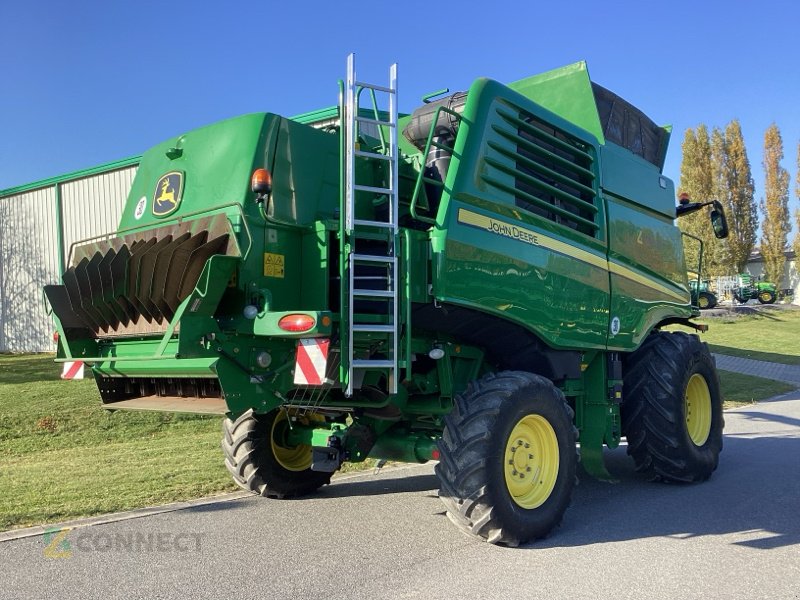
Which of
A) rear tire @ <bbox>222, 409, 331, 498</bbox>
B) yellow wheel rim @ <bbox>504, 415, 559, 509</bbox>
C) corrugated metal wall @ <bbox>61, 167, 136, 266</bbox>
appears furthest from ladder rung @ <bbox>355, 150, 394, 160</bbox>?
corrugated metal wall @ <bbox>61, 167, 136, 266</bbox>

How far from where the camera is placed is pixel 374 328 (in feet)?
14.8

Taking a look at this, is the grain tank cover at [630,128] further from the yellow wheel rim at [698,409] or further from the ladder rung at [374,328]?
the ladder rung at [374,328]

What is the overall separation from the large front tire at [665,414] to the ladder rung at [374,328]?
332 centimetres

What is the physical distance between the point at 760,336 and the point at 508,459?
24.6 meters

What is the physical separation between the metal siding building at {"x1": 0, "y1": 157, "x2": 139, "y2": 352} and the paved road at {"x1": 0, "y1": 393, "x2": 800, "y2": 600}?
17260mm

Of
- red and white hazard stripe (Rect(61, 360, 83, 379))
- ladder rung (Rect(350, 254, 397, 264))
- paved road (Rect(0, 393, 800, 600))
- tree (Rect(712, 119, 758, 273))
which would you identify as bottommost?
paved road (Rect(0, 393, 800, 600))

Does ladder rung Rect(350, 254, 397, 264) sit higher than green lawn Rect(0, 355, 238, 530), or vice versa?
ladder rung Rect(350, 254, 397, 264)

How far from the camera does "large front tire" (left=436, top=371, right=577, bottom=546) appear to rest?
4645mm

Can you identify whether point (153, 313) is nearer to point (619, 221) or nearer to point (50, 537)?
point (50, 537)

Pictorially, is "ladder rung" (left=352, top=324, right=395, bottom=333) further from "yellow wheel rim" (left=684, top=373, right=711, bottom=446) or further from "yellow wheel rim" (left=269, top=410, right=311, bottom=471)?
"yellow wheel rim" (left=684, top=373, right=711, bottom=446)

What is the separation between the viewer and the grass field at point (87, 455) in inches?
238

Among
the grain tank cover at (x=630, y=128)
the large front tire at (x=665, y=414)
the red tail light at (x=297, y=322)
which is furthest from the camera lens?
the grain tank cover at (x=630, y=128)

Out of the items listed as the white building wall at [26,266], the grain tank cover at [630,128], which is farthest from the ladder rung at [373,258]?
the white building wall at [26,266]

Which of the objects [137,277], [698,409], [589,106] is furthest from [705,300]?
[137,277]
